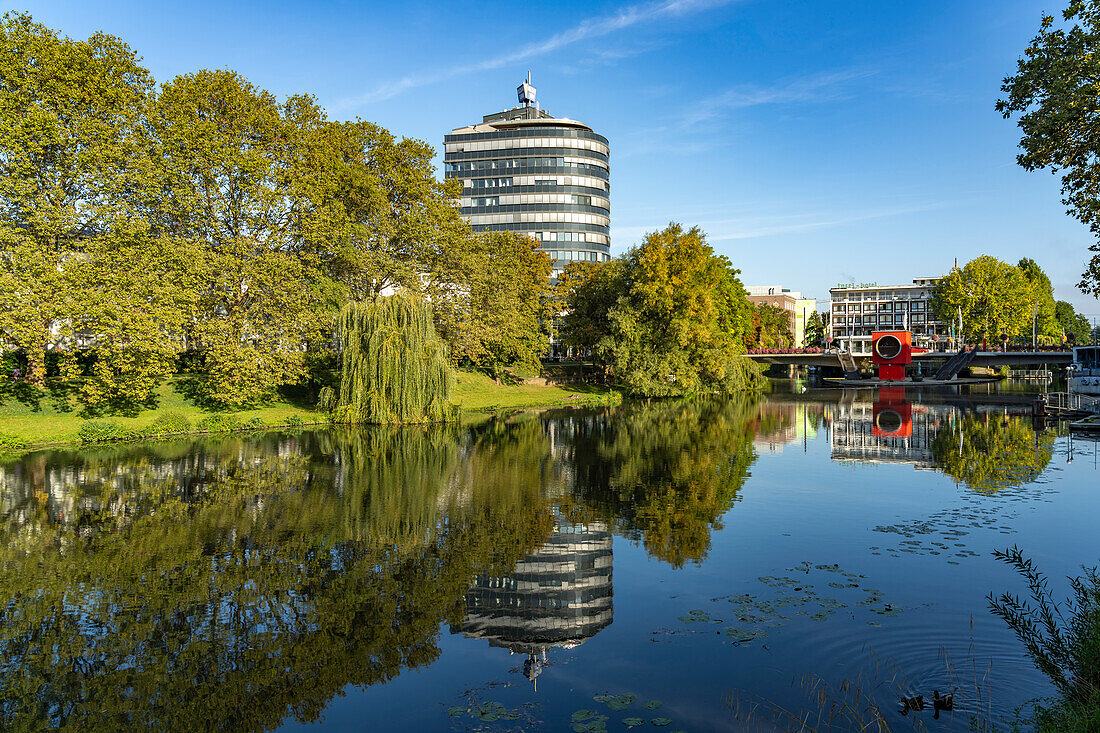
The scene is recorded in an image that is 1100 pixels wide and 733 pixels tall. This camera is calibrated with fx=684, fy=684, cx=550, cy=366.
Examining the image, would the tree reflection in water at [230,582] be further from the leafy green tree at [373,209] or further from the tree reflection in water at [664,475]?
the leafy green tree at [373,209]

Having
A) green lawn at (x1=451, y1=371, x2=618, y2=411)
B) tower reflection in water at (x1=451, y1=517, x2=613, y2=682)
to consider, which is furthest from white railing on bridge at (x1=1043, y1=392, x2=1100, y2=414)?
tower reflection in water at (x1=451, y1=517, x2=613, y2=682)

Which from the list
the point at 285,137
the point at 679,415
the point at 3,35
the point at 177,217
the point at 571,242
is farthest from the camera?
the point at 571,242

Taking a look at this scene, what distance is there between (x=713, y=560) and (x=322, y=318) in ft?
129

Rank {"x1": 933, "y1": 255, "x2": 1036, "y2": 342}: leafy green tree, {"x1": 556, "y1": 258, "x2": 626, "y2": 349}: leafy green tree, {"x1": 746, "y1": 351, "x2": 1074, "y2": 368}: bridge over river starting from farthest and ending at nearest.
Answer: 1. {"x1": 933, "y1": 255, "x2": 1036, "y2": 342}: leafy green tree
2. {"x1": 746, "y1": 351, "x2": 1074, "y2": 368}: bridge over river
3. {"x1": 556, "y1": 258, "x2": 626, "y2": 349}: leafy green tree

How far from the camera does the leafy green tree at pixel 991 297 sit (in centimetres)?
12044

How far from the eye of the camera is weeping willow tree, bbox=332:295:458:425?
46094mm

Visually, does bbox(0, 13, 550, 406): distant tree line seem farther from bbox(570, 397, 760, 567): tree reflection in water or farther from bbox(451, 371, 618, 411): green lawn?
bbox(570, 397, 760, 567): tree reflection in water

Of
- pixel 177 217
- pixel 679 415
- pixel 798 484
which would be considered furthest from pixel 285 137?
pixel 798 484

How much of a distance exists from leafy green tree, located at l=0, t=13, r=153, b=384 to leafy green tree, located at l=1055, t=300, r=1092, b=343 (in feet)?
606

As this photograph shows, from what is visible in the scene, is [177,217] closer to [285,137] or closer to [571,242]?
[285,137]

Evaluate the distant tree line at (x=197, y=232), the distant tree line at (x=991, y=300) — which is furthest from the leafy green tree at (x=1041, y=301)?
the distant tree line at (x=197, y=232)

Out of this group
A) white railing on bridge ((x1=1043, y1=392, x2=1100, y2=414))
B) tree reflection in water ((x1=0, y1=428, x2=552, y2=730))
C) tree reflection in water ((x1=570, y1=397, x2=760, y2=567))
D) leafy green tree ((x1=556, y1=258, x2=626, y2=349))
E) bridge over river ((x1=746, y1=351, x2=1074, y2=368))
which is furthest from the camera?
bridge over river ((x1=746, y1=351, x2=1074, y2=368))

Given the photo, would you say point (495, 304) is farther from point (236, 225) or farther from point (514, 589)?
point (514, 589)

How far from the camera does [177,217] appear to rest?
153 feet
